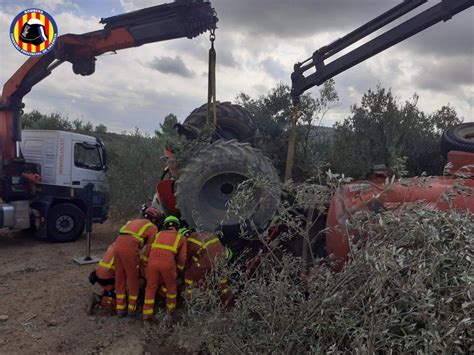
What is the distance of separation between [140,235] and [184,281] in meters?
0.79

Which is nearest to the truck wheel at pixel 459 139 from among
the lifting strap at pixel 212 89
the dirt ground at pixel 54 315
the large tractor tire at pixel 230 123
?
the large tractor tire at pixel 230 123

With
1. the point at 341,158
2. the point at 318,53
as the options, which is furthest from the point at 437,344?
the point at 341,158

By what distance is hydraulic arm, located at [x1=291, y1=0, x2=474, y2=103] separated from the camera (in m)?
6.52

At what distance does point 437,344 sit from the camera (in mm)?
2260

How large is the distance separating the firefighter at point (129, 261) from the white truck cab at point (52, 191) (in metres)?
4.80

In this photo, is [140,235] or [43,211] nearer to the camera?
[140,235]

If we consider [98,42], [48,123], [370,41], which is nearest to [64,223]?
[98,42]

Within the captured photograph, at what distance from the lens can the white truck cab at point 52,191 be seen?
1024 centimetres

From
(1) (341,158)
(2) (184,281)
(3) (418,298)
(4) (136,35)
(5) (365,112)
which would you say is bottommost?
(2) (184,281)

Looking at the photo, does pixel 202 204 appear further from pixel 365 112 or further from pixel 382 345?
pixel 365 112

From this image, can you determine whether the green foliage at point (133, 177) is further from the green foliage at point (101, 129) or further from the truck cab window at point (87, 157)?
the green foliage at point (101, 129)

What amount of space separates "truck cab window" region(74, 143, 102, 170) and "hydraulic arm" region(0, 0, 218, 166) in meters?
1.26

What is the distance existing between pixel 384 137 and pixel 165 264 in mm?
6452

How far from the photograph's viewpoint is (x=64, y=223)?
34.5 ft
